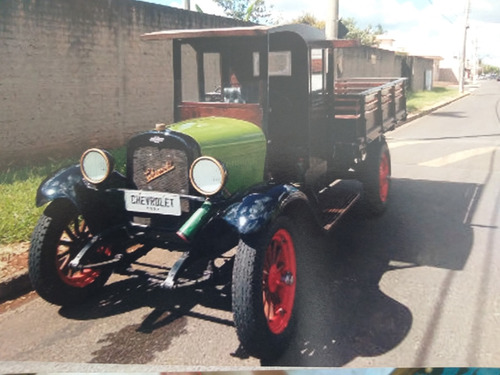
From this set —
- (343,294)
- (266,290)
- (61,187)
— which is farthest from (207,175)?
(343,294)

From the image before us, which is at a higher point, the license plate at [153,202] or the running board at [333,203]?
the license plate at [153,202]

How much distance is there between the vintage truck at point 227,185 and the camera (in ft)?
10.4

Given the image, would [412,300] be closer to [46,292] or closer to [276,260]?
[276,260]

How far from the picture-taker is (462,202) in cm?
655

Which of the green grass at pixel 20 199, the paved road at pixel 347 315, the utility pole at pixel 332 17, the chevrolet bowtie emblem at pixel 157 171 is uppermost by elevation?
the utility pole at pixel 332 17

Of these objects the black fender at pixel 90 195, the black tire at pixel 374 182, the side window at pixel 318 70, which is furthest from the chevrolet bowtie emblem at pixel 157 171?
the black tire at pixel 374 182

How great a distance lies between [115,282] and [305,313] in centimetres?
170

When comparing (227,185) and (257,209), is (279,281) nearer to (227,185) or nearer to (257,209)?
(257,209)

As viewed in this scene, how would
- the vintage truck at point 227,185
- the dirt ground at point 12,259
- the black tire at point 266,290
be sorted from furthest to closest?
the dirt ground at point 12,259
the vintage truck at point 227,185
the black tire at point 266,290

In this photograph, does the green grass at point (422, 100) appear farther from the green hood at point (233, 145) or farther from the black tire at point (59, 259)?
the black tire at point (59, 259)

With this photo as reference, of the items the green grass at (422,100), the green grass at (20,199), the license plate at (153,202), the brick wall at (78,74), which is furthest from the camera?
the green grass at (422,100)

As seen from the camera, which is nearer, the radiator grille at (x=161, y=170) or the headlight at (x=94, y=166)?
the radiator grille at (x=161, y=170)

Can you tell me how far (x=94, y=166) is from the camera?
361cm

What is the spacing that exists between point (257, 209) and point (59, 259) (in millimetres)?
1726
